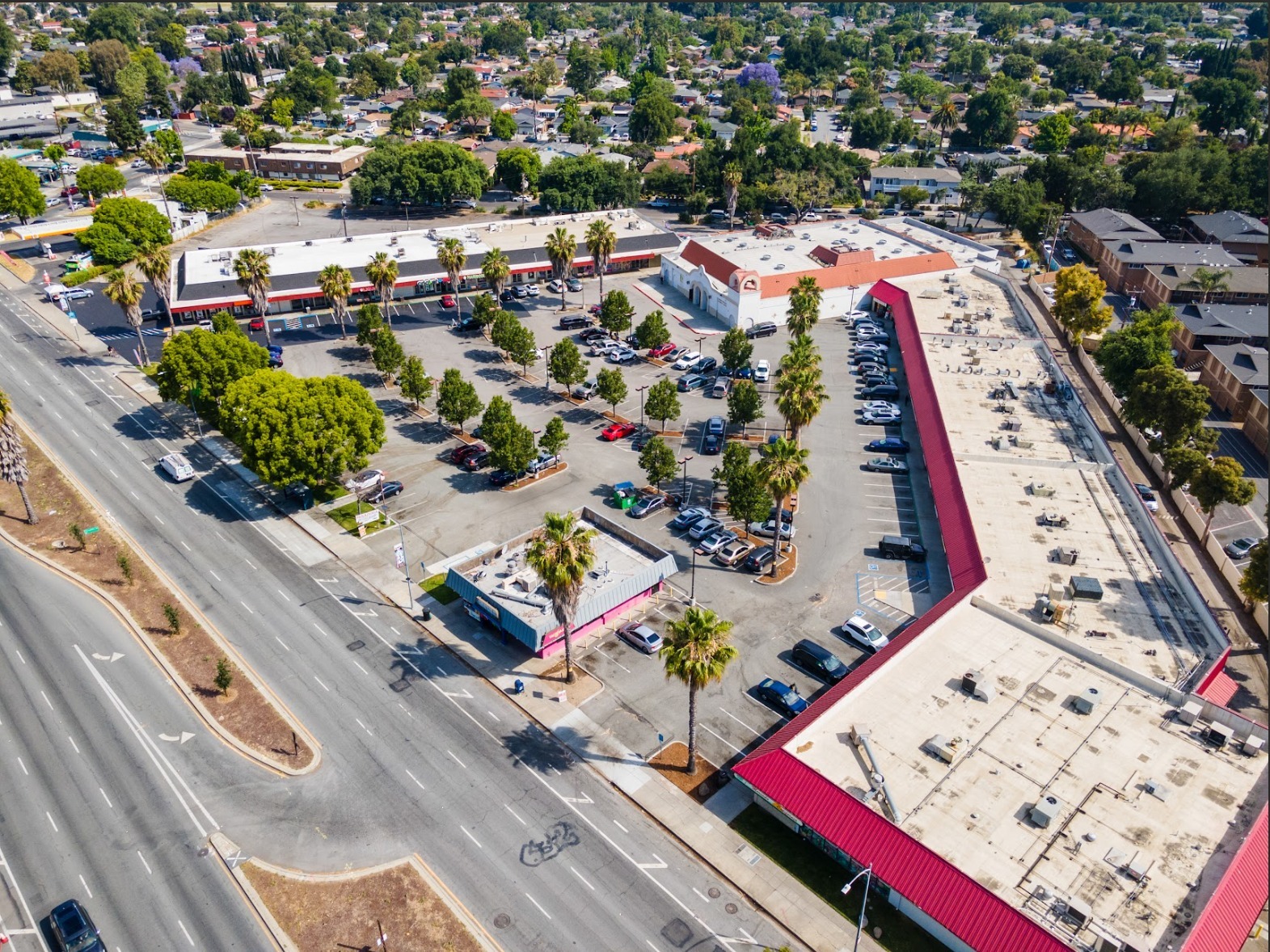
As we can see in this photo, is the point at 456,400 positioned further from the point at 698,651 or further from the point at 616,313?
the point at 698,651

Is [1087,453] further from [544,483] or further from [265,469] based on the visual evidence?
[265,469]

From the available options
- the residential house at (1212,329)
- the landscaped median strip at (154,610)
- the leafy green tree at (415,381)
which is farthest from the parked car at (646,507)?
the residential house at (1212,329)

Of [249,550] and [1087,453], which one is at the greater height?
[1087,453]

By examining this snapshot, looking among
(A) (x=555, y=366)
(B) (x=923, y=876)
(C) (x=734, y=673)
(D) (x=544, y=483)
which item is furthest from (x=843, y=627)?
(A) (x=555, y=366)

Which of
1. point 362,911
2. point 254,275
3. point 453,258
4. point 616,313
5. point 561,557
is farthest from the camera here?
point 453,258

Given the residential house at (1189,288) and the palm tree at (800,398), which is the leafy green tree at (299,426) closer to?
the palm tree at (800,398)

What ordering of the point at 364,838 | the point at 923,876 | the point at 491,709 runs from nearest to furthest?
the point at 923,876 → the point at 364,838 → the point at 491,709

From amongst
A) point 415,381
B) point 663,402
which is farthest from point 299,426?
point 663,402
